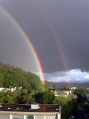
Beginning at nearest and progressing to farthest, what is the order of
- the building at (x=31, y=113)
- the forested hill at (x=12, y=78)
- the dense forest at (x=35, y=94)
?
the building at (x=31, y=113) → the dense forest at (x=35, y=94) → the forested hill at (x=12, y=78)

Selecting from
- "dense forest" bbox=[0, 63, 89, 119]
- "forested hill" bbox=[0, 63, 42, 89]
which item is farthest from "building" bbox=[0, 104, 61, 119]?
"forested hill" bbox=[0, 63, 42, 89]

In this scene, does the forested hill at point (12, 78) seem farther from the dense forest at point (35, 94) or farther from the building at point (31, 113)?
the building at point (31, 113)

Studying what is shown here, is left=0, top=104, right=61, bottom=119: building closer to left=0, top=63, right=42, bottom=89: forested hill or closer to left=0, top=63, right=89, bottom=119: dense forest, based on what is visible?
left=0, top=63, right=89, bottom=119: dense forest

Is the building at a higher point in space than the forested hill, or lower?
lower

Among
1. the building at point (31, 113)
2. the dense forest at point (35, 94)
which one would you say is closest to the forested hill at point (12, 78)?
the dense forest at point (35, 94)

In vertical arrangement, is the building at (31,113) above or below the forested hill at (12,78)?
below

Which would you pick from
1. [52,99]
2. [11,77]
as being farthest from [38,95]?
[11,77]

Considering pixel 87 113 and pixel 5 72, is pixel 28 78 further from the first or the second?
pixel 87 113

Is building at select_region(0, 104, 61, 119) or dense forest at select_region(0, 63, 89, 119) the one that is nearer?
Result: building at select_region(0, 104, 61, 119)

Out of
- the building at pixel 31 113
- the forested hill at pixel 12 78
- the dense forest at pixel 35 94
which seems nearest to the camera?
the building at pixel 31 113

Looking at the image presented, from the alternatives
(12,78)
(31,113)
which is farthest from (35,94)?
(12,78)

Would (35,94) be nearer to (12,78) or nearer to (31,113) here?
(31,113)
